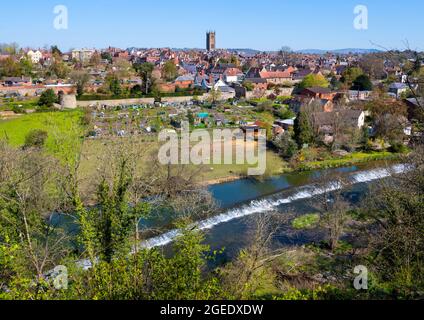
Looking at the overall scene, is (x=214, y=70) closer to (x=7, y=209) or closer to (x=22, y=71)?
(x=22, y=71)

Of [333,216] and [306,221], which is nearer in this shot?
[333,216]

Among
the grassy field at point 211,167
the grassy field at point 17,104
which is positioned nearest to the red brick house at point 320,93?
the grassy field at point 211,167

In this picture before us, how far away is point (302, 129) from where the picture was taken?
75.2 ft

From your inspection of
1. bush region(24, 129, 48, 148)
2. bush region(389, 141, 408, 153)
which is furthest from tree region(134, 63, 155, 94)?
bush region(389, 141, 408, 153)

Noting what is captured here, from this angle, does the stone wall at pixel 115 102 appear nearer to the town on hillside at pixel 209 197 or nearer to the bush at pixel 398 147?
the town on hillside at pixel 209 197

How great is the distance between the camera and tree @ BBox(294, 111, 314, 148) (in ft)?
75.2

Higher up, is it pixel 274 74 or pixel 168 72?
pixel 168 72

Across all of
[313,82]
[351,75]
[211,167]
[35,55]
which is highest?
[35,55]

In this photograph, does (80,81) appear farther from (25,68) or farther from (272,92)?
(272,92)

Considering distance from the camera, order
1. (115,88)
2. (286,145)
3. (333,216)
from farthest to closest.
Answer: (115,88)
(286,145)
(333,216)

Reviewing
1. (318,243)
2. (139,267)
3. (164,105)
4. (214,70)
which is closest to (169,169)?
(318,243)

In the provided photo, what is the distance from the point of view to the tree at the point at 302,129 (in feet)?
75.2

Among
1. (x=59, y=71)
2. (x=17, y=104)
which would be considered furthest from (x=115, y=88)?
(x=59, y=71)

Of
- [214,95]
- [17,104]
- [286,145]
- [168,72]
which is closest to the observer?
[286,145]
